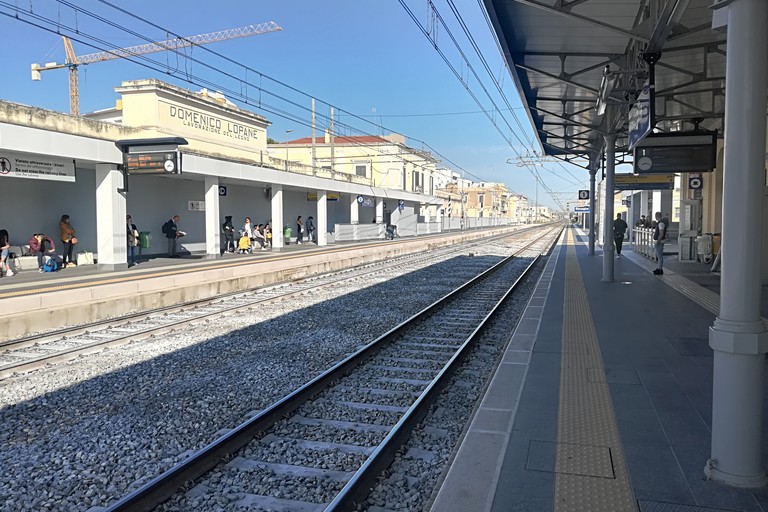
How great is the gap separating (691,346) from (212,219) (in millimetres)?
18308

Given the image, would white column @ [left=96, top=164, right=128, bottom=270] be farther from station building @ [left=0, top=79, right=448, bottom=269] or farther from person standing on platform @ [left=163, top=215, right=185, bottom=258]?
person standing on platform @ [left=163, top=215, right=185, bottom=258]

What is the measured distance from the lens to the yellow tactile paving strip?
11.2ft

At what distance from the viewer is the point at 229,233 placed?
1017 inches

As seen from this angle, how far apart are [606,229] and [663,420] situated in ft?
35.4

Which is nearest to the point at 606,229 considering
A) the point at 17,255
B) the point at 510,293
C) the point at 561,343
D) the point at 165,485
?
the point at 510,293

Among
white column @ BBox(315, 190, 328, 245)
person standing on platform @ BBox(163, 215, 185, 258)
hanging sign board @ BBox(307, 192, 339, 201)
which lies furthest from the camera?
hanging sign board @ BBox(307, 192, 339, 201)

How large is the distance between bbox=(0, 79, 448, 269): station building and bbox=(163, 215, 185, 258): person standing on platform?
3.22 feet

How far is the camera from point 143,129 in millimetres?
19859

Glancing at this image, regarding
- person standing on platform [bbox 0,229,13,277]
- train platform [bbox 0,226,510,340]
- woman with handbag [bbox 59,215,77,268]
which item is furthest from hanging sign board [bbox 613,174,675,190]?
person standing on platform [bbox 0,229,13,277]

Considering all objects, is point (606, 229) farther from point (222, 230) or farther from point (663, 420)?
point (222, 230)

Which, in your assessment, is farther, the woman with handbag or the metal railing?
the metal railing

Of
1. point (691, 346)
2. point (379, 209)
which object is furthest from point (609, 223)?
point (379, 209)

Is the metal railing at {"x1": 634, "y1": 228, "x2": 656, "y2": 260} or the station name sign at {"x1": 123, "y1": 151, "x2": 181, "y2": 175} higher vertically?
the station name sign at {"x1": 123, "y1": 151, "x2": 181, "y2": 175}

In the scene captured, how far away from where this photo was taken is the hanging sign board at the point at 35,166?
14.6 metres
